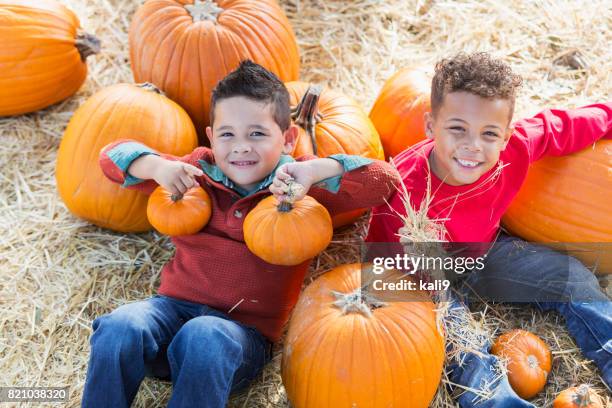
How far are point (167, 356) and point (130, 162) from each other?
835 mm

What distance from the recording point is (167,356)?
2643 mm

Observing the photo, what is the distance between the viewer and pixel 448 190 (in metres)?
2.91

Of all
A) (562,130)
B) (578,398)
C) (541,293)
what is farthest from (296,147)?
(578,398)

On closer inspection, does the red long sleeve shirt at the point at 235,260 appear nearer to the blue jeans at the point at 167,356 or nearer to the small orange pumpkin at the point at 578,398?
the blue jeans at the point at 167,356

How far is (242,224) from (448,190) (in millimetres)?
891

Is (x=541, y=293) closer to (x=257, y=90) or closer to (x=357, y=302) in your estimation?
(x=357, y=302)

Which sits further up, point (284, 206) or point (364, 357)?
point (284, 206)

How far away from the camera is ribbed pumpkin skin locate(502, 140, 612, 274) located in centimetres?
311

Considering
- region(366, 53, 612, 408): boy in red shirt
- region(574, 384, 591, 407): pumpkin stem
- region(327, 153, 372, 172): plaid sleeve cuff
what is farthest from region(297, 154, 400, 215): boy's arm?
region(574, 384, 591, 407): pumpkin stem

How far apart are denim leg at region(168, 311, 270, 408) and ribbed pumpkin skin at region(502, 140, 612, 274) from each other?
61.1 inches

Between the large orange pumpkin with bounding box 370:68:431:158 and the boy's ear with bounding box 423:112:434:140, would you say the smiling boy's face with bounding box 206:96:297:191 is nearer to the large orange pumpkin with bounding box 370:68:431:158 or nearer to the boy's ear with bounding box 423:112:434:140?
the boy's ear with bounding box 423:112:434:140

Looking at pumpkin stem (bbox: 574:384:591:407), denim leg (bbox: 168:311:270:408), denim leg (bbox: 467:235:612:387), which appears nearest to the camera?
denim leg (bbox: 168:311:270:408)

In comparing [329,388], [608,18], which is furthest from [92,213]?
[608,18]

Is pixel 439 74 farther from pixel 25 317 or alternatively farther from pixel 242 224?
pixel 25 317
